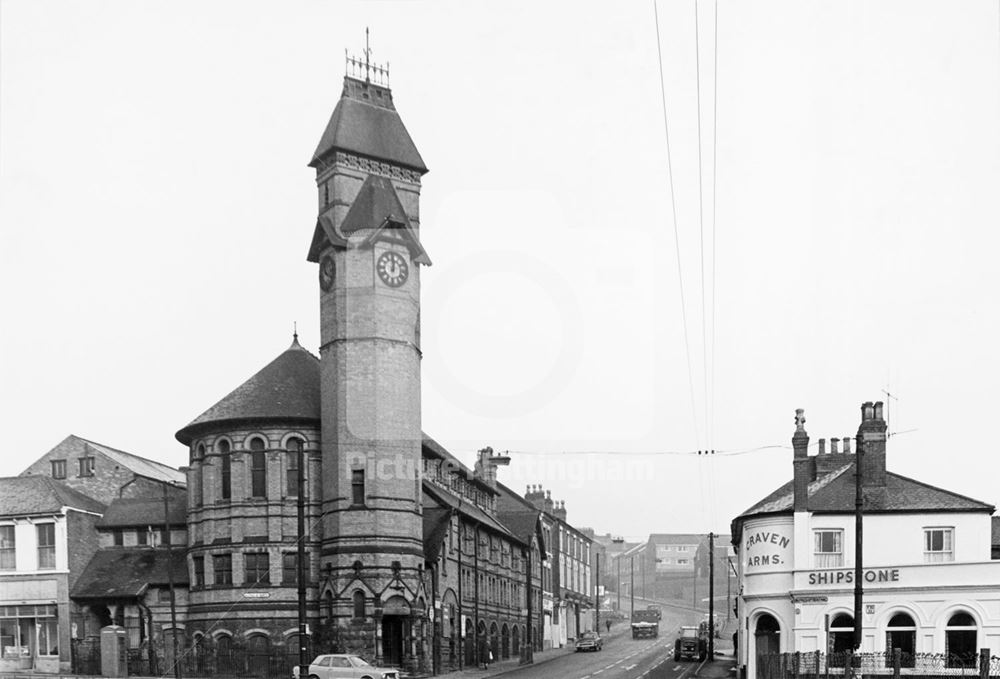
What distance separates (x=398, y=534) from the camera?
54.0 metres

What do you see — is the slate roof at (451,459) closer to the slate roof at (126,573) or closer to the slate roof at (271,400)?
the slate roof at (271,400)

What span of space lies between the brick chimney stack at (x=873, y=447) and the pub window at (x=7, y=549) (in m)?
40.1

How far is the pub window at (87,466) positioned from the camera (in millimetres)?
67188

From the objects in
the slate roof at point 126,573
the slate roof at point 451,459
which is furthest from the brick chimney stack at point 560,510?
the slate roof at point 126,573

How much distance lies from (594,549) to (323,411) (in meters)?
112

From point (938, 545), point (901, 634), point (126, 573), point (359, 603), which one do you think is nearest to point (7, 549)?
point (126, 573)

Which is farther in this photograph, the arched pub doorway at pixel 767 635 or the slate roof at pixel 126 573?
the slate roof at pixel 126 573

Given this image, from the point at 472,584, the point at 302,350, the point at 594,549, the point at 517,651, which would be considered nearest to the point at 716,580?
the point at 594,549

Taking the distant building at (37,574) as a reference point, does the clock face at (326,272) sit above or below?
above

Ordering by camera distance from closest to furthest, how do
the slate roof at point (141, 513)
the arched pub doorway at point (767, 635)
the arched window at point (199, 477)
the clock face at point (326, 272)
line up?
1. the arched pub doorway at point (767, 635)
2. the clock face at point (326, 272)
3. the arched window at point (199, 477)
4. the slate roof at point (141, 513)

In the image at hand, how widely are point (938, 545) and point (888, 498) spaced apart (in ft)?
8.28

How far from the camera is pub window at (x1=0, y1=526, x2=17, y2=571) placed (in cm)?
5750

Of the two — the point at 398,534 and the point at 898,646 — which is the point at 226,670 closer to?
the point at 398,534

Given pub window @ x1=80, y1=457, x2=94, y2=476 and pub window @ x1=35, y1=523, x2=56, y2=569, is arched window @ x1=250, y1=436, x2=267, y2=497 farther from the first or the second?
pub window @ x1=80, y1=457, x2=94, y2=476
